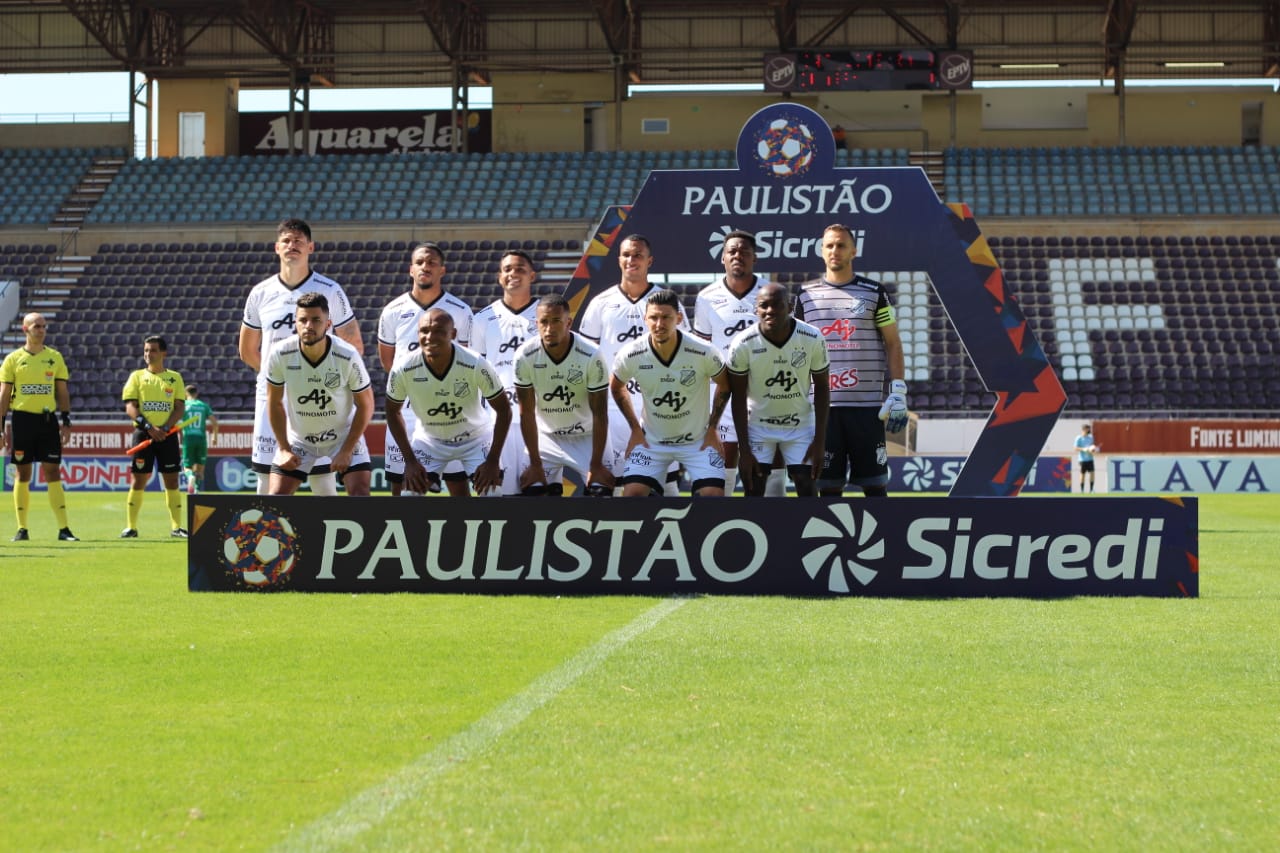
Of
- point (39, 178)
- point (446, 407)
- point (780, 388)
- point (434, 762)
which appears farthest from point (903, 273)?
point (434, 762)

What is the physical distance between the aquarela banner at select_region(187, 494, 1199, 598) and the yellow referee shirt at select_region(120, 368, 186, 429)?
5908 millimetres

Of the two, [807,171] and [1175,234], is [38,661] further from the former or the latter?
[1175,234]

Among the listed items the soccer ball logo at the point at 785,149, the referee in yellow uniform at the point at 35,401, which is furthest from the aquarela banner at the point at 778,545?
the soccer ball logo at the point at 785,149

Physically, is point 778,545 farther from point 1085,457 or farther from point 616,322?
point 1085,457

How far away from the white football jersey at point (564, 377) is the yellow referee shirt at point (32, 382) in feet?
18.1

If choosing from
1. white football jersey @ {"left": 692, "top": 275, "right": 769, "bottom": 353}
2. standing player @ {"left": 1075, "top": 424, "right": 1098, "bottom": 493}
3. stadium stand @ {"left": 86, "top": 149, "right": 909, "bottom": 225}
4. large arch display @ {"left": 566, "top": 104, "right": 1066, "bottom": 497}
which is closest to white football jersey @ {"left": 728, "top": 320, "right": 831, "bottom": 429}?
white football jersey @ {"left": 692, "top": 275, "right": 769, "bottom": 353}

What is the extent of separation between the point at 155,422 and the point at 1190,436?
784 inches

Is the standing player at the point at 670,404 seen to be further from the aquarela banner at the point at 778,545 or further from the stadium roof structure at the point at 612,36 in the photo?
the stadium roof structure at the point at 612,36

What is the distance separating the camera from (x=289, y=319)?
1018cm

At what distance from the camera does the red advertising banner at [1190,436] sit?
91.0ft

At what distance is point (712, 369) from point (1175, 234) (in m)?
Result: 30.0

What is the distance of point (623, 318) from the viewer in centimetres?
1059

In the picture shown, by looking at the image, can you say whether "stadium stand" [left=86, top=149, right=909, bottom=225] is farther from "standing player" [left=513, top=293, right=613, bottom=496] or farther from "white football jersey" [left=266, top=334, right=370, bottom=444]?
"white football jersey" [left=266, top=334, right=370, bottom=444]

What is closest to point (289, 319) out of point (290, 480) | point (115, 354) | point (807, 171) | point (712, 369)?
point (290, 480)
